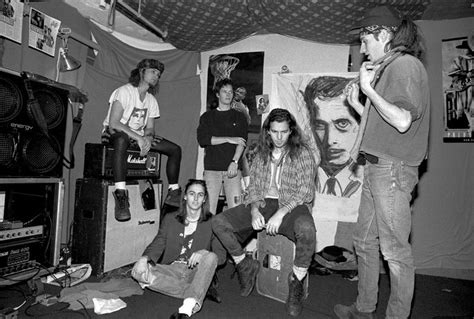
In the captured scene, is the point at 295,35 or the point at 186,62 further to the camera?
the point at 186,62

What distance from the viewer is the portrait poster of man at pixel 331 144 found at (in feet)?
12.4

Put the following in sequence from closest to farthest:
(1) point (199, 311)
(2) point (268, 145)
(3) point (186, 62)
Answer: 1. (1) point (199, 311)
2. (2) point (268, 145)
3. (3) point (186, 62)

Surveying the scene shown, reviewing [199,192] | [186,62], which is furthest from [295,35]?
[199,192]

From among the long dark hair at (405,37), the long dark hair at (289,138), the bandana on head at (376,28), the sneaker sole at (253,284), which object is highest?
the bandana on head at (376,28)

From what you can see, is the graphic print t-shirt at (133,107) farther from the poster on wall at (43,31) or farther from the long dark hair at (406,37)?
the long dark hair at (406,37)

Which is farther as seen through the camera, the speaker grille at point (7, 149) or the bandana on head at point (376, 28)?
the speaker grille at point (7, 149)

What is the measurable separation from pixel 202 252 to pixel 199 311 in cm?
36

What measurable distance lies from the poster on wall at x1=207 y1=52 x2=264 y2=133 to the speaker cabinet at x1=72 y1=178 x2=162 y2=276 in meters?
1.69

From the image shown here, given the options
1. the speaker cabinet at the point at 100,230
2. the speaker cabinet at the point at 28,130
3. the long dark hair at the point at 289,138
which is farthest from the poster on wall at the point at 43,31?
the long dark hair at the point at 289,138

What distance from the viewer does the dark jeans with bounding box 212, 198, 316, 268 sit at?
238cm

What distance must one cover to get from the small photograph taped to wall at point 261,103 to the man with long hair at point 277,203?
4.53 feet

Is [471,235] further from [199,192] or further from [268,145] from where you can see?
[199,192]

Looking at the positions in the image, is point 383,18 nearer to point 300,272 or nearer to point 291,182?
point 291,182

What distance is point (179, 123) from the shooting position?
435 centimetres
